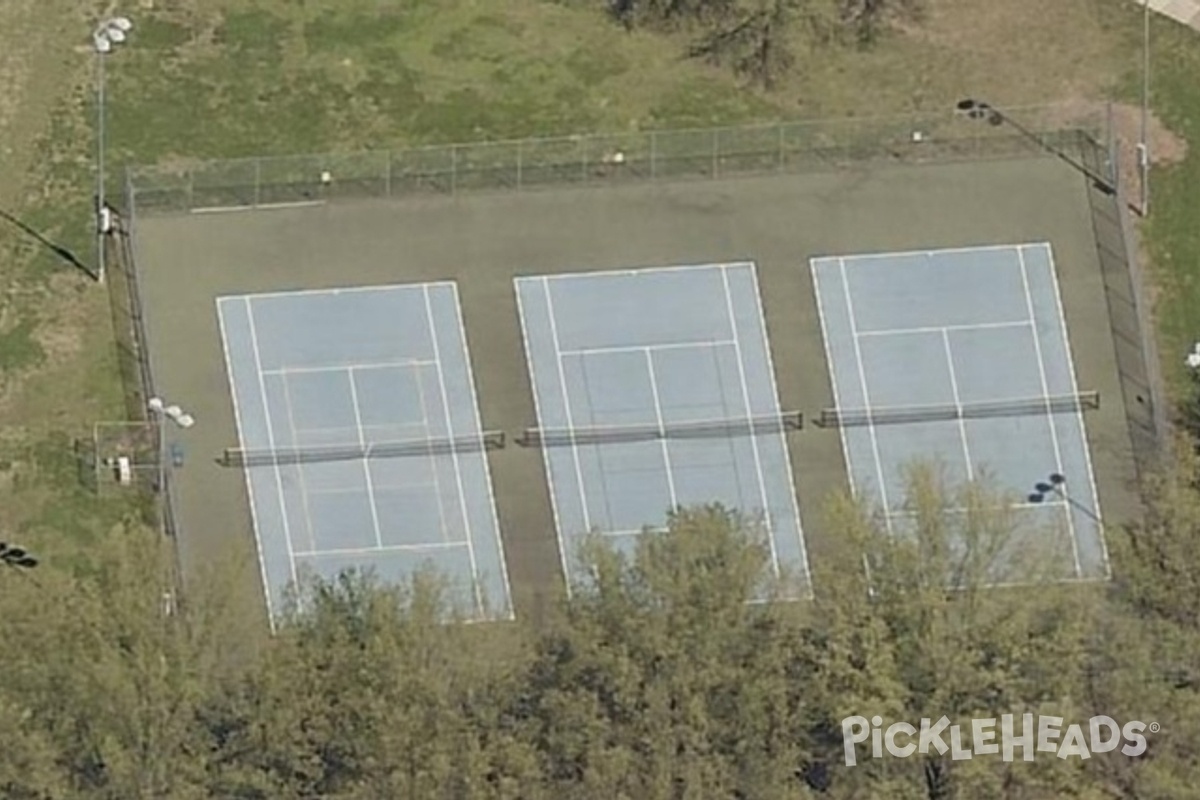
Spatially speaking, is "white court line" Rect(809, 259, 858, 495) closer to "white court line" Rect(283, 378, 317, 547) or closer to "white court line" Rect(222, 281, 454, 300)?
"white court line" Rect(222, 281, 454, 300)

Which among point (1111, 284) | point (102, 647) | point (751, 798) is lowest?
point (751, 798)

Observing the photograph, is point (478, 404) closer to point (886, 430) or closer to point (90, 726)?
point (886, 430)

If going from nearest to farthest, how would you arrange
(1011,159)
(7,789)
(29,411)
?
(7,789), (29,411), (1011,159)

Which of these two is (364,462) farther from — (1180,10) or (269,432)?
(1180,10)

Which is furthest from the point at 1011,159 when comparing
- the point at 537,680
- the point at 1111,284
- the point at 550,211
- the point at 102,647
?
the point at 102,647

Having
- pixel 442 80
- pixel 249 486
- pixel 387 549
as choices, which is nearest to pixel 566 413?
pixel 387 549

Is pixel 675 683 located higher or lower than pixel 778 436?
lower

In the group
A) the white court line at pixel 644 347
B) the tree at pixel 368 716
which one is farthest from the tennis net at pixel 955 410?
the tree at pixel 368 716
